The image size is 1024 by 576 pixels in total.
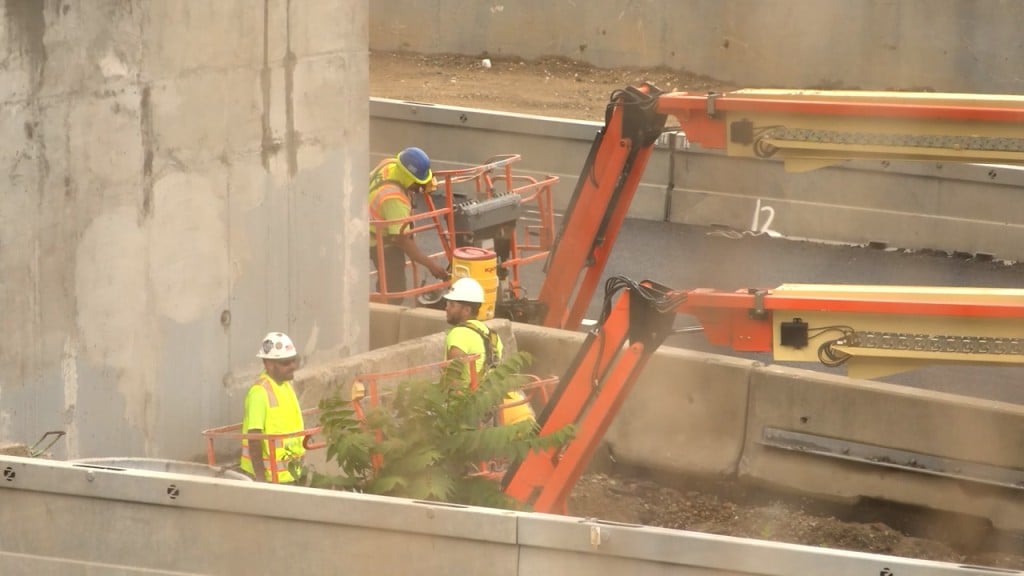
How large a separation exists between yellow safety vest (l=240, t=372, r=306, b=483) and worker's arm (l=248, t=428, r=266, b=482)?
0.02 m

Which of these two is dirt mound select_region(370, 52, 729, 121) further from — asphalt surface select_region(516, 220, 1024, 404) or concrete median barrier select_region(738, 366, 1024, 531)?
concrete median barrier select_region(738, 366, 1024, 531)

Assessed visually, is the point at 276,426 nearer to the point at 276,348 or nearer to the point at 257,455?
the point at 257,455

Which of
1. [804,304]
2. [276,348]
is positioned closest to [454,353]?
[276,348]

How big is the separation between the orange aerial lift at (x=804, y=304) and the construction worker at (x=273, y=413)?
1.29 metres

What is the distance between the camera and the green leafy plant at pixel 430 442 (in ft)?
27.5

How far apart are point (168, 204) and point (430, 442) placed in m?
2.58

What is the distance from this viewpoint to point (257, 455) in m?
9.59

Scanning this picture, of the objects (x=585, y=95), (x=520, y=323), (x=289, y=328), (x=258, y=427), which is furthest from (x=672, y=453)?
(x=585, y=95)

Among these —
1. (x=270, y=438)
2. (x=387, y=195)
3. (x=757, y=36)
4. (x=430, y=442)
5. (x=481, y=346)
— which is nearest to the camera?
(x=430, y=442)

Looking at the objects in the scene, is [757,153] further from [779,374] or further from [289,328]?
[289,328]

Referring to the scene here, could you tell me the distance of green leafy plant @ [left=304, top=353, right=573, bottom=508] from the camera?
8391 millimetres

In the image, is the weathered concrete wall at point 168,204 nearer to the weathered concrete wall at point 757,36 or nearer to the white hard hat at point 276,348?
the white hard hat at point 276,348

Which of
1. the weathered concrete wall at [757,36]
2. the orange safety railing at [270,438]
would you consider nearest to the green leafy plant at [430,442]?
the orange safety railing at [270,438]

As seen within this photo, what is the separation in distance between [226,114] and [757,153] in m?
3.41
